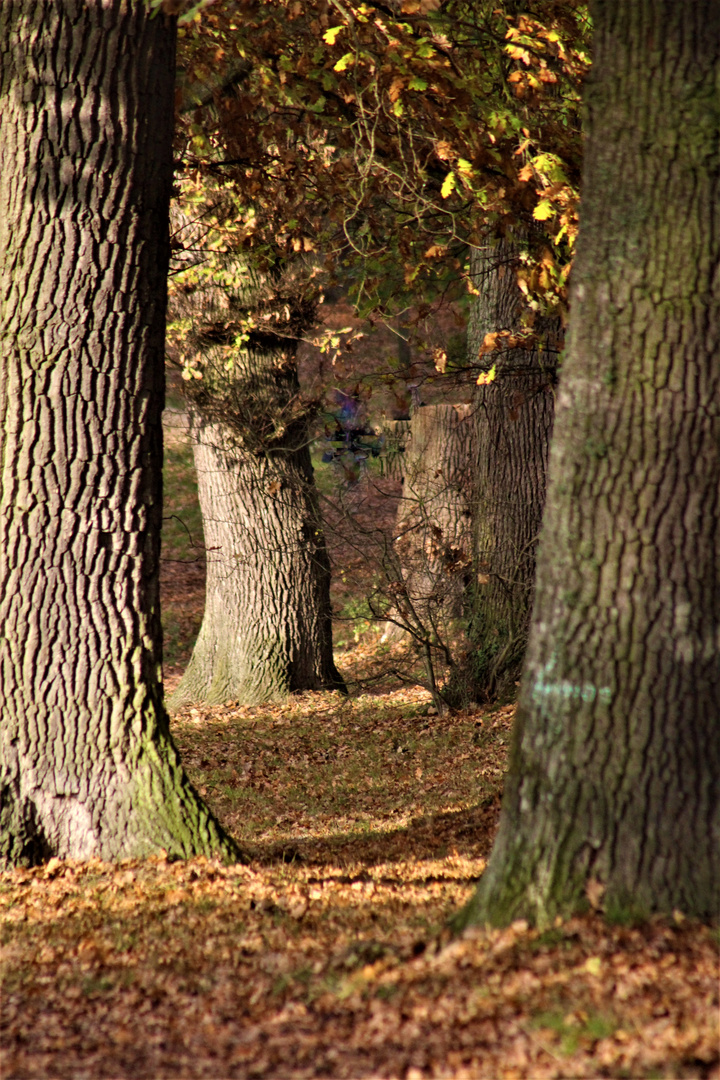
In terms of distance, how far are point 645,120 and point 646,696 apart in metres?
2.03

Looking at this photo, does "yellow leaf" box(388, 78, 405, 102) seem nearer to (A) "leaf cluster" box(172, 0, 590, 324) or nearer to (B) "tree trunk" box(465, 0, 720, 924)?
(A) "leaf cluster" box(172, 0, 590, 324)

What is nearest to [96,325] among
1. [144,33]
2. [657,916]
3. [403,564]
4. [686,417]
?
[144,33]

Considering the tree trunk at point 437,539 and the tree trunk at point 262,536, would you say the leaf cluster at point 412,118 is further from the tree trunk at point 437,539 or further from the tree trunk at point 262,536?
the tree trunk at point 437,539

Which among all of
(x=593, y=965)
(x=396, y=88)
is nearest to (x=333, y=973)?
(x=593, y=965)

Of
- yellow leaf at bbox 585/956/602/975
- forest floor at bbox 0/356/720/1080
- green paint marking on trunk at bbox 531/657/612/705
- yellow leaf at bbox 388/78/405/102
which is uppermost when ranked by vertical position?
yellow leaf at bbox 388/78/405/102

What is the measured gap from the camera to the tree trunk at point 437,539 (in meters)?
9.36

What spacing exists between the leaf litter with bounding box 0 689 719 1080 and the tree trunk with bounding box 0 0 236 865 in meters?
0.35

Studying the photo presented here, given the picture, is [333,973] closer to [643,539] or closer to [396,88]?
[643,539]

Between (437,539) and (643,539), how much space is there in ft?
19.8

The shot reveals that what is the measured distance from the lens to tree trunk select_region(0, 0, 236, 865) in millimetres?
4973

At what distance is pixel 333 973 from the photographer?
3590 mm

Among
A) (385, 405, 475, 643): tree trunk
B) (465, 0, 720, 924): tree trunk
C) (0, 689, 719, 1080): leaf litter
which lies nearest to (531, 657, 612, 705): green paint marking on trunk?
(465, 0, 720, 924): tree trunk

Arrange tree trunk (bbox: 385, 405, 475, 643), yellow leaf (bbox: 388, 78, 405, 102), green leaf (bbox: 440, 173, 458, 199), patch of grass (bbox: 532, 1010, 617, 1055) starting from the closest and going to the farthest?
1. patch of grass (bbox: 532, 1010, 617, 1055)
2. green leaf (bbox: 440, 173, 458, 199)
3. yellow leaf (bbox: 388, 78, 405, 102)
4. tree trunk (bbox: 385, 405, 475, 643)

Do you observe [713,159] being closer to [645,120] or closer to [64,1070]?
[645,120]
